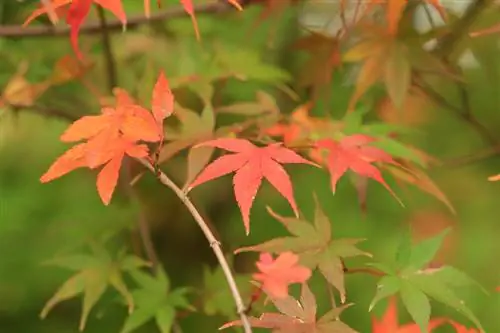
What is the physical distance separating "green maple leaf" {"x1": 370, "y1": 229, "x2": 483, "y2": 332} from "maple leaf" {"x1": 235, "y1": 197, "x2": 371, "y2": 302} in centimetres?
3

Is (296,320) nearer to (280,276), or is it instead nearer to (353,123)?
(280,276)

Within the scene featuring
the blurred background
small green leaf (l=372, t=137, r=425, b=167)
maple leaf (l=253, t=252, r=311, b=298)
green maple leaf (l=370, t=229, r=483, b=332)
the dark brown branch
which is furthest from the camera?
the blurred background

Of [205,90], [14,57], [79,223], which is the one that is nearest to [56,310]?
[79,223]

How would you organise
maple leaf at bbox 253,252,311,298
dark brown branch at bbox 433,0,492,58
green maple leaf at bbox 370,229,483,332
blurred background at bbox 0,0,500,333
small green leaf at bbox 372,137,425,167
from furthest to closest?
1. blurred background at bbox 0,0,500,333
2. dark brown branch at bbox 433,0,492,58
3. small green leaf at bbox 372,137,425,167
4. green maple leaf at bbox 370,229,483,332
5. maple leaf at bbox 253,252,311,298

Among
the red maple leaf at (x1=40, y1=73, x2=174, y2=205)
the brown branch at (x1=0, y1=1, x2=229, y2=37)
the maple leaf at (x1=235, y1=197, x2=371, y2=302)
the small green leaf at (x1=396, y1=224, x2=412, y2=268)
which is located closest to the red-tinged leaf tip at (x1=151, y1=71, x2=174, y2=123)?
the red maple leaf at (x1=40, y1=73, x2=174, y2=205)

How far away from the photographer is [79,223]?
3.48 ft

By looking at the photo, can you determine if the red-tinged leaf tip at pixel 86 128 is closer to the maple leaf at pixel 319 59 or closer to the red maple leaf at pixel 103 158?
the red maple leaf at pixel 103 158

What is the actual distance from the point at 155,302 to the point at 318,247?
26 cm

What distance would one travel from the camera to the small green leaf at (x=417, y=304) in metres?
0.62

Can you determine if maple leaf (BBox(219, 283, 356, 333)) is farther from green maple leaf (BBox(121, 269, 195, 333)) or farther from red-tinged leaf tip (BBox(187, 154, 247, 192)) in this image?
green maple leaf (BBox(121, 269, 195, 333))

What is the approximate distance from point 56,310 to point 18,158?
29cm

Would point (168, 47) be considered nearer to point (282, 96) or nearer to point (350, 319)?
point (282, 96)

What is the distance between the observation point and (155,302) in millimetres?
855

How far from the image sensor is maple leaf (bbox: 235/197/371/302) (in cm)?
65
